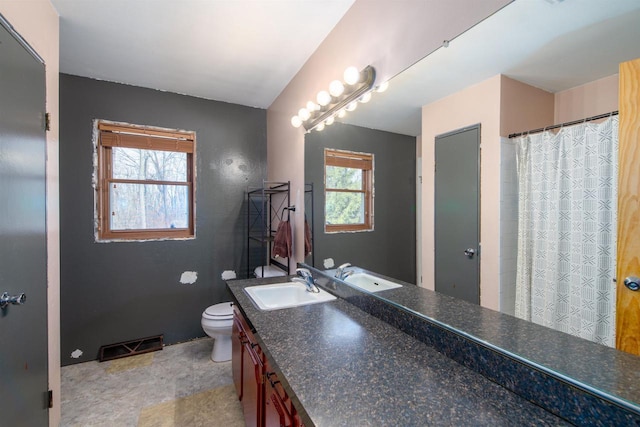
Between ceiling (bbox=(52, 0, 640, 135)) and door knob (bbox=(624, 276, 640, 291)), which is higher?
ceiling (bbox=(52, 0, 640, 135))

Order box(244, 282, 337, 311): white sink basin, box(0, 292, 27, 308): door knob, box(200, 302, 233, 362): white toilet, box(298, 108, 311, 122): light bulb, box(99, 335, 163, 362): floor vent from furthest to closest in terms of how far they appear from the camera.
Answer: box(99, 335, 163, 362): floor vent
box(200, 302, 233, 362): white toilet
box(298, 108, 311, 122): light bulb
box(244, 282, 337, 311): white sink basin
box(0, 292, 27, 308): door knob

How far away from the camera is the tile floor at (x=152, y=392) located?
167 centimetres

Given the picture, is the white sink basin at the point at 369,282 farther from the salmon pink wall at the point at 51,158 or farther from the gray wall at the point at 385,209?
the salmon pink wall at the point at 51,158

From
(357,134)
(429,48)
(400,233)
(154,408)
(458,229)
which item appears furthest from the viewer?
(154,408)

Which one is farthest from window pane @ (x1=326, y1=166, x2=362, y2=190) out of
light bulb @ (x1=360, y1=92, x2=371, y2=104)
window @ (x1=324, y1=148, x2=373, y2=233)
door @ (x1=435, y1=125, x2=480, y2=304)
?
door @ (x1=435, y1=125, x2=480, y2=304)

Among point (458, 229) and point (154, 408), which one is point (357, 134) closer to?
point (458, 229)

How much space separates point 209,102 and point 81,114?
103cm

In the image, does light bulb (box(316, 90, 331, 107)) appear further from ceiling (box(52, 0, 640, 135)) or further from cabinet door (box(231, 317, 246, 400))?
cabinet door (box(231, 317, 246, 400))

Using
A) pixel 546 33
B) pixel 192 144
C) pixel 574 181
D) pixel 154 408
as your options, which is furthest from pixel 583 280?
pixel 192 144

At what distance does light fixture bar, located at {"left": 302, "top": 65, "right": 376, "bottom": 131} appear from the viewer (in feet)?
4.81

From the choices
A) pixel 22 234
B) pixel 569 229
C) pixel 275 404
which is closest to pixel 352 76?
pixel 569 229

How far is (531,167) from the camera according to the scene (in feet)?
2.60

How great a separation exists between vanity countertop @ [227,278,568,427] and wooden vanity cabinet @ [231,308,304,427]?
9cm

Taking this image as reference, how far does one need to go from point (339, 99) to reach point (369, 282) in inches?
43.8
